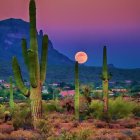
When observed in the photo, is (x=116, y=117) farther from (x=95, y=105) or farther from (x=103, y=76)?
(x=103, y=76)

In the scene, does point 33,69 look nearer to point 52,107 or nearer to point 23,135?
point 23,135

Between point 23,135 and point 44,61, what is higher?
point 44,61

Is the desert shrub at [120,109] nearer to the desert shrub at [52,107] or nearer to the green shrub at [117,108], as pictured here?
the green shrub at [117,108]

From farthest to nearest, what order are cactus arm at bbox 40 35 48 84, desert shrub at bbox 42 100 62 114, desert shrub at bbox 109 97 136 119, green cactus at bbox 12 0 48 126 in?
desert shrub at bbox 42 100 62 114
desert shrub at bbox 109 97 136 119
cactus arm at bbox 40 35 48 84
green cactus at bbox 12 0 48 126

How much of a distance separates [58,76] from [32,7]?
107m

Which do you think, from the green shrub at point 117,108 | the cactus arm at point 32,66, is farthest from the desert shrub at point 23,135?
the green shrub at point 117,108

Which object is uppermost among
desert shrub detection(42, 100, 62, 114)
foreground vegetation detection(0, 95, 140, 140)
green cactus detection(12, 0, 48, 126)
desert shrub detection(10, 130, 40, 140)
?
green cactus detection(12, 0, 48, 126)

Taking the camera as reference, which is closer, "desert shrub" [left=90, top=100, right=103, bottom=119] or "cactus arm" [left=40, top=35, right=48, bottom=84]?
"cactus arm" [left=40, top=35, right=48, bottom=84]

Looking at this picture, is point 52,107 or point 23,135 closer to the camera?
point 23,135

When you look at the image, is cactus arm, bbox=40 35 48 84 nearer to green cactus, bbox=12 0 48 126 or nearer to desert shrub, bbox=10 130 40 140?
green cactus, bbox=12 0 48 126

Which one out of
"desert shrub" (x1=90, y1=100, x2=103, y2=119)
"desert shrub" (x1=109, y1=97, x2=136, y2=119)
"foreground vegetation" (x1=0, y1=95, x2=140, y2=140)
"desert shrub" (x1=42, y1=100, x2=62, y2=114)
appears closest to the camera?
"foreground vegetation" (x1=0, y1=95, x2=140, y2=140)

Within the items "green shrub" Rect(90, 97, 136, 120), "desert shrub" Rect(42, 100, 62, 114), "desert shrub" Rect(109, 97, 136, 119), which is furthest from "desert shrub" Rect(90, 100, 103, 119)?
"desert shrub" Rect(42, 100, 62, 114)

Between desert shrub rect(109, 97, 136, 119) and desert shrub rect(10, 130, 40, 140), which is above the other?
desert shrub rect(109, 97, 136, 119)

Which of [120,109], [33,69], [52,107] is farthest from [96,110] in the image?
[33,69]
